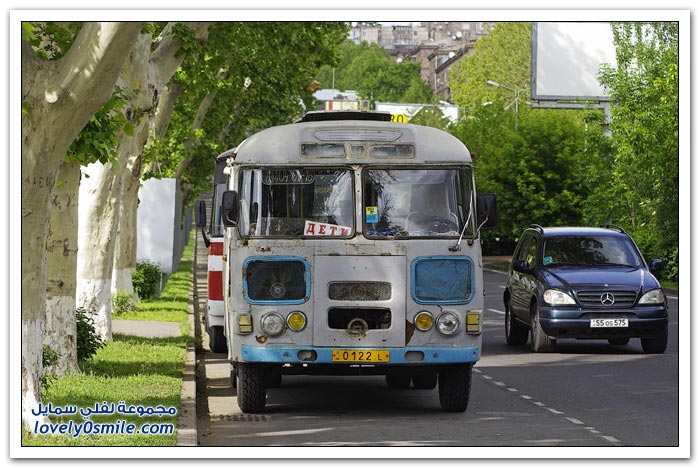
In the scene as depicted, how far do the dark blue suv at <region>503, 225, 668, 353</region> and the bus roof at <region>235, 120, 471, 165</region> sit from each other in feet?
20.3

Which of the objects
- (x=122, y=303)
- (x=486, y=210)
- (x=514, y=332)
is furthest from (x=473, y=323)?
(x=122, y=303)

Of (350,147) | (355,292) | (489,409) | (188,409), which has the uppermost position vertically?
(350,147)

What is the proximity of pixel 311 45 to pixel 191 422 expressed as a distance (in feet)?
72.1

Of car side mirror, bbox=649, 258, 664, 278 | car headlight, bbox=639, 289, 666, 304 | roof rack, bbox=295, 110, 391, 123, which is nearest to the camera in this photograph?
roof rack, bbox=295, 110, 391, 123

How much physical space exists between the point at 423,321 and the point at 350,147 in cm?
185

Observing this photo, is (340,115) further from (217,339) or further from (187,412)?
(217,339)

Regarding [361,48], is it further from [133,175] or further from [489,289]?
[133,175]

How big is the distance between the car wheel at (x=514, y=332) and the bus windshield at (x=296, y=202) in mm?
8559

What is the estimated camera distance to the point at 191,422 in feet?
42.0

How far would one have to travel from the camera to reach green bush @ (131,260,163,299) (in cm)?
3366

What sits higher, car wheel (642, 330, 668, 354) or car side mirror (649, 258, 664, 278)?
car side mirror (649, 258, 664, 278)

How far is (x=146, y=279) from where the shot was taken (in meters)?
34.0

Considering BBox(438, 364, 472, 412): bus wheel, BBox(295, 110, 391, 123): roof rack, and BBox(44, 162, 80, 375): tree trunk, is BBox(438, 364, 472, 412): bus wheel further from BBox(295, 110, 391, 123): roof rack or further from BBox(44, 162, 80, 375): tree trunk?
BBox(44, 162, 80, 375): tree trunk

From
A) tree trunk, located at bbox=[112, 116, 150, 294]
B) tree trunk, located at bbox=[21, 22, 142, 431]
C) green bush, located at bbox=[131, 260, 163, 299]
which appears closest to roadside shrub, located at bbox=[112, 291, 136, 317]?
tree trunk, located at bbox=[112, 116, 150, 294]
